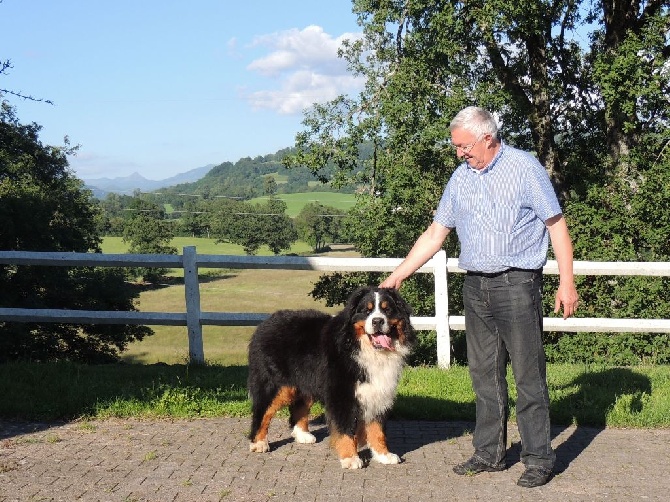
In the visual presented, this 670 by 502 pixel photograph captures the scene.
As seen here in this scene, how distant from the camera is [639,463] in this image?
5754mm

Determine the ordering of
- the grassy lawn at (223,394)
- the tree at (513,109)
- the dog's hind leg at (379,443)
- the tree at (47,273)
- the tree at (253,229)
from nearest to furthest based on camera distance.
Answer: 1. the dog's hind leg at (379,443)
2. the grassy lawn at (223,394)
3. the tree at (513,109)
4. the tree at (47,273)
5. the tree at (253,229)

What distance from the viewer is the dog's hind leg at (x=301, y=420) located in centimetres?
632

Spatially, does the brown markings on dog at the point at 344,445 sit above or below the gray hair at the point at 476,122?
below

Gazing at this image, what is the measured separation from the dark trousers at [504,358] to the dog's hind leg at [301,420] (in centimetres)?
142

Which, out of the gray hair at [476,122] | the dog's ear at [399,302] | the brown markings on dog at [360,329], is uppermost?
the gray hair at [476,122]

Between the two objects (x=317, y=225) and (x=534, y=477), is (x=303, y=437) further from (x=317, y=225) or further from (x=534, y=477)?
(x=317, y=225)

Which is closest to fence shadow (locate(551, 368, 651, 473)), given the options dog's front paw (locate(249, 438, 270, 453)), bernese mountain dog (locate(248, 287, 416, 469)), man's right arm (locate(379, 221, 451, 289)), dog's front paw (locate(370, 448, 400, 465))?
dog's front paw (locate(370, 448, 400, 465))

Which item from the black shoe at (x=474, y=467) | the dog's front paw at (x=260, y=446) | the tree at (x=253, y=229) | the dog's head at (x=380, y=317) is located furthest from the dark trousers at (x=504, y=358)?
the tree at (x=253, y=229)

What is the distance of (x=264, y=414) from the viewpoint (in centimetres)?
607

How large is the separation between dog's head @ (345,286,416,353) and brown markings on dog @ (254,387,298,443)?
88 centimetres

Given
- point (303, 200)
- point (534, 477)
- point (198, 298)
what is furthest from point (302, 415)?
point (303, 200)

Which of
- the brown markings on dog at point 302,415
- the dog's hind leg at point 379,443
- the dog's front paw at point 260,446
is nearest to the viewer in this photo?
the dog's hind leg at point 379,443

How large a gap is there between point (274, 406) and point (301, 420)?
14.7 inches

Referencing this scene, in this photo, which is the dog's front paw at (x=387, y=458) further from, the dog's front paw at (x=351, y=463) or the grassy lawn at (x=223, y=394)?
the grassy lawn at (x=223, y=394)
